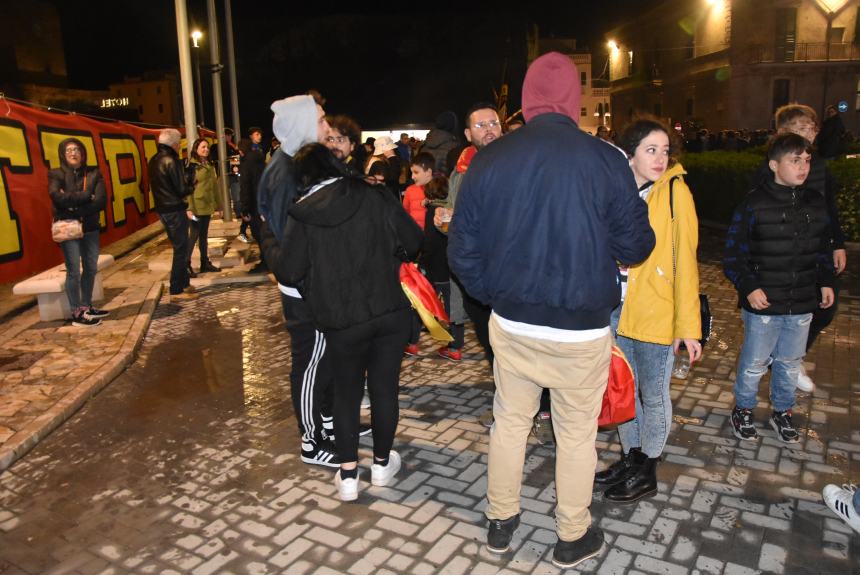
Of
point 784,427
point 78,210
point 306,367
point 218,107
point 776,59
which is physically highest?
point 776,59

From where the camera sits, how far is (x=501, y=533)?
3094 mm

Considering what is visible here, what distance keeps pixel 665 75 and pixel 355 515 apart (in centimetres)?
5096

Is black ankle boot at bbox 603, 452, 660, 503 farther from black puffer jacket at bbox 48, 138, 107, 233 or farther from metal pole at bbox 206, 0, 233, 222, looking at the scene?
metal pole at bbox 206, 0, 233, 222

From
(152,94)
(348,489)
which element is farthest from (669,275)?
(152,94)

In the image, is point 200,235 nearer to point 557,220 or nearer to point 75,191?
point 75,191

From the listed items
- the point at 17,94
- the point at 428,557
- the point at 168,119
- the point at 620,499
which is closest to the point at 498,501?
the point at 428,557

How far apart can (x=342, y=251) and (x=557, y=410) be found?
1343mm

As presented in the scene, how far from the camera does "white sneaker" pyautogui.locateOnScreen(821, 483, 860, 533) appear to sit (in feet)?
10.4

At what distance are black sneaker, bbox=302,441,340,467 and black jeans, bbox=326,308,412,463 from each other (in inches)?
18.9

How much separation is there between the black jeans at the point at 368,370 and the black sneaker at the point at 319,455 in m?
0.48

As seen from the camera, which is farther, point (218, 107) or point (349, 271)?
point (218, 107)

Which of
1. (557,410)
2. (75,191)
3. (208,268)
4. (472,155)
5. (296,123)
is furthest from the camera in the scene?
(208,268)

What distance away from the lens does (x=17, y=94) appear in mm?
46219

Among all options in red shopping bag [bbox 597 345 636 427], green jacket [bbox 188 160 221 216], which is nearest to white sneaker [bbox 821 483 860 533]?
red shopping bag [bbox 597 345 636 427]
